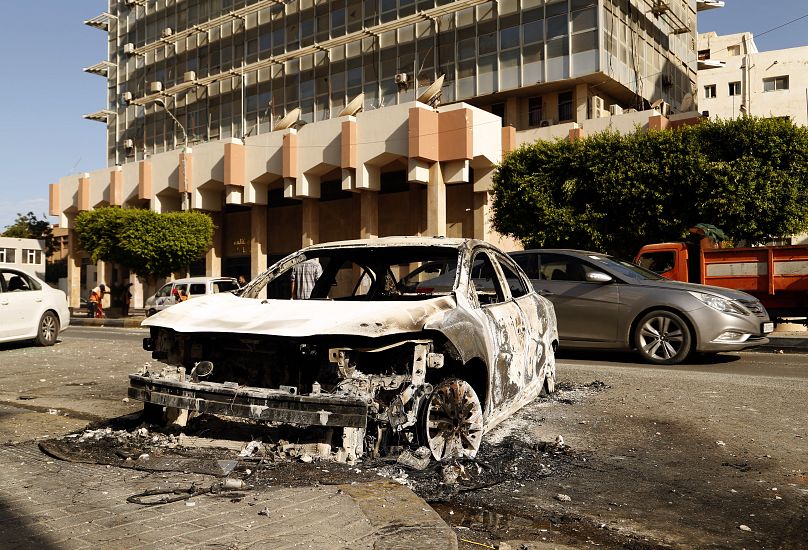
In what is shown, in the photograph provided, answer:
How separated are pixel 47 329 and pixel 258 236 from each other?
27249mm

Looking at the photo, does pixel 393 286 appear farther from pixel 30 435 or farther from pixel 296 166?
pixel 296 166

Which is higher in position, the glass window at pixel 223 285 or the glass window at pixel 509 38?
the glass window at pixel 509 38

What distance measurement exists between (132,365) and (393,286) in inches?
216

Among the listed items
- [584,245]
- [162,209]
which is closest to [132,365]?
[584,245]

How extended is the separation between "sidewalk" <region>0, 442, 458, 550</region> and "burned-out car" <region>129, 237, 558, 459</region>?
1.39 ft

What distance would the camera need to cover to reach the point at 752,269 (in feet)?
45.9

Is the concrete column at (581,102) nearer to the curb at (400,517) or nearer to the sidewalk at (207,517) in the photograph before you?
the curb at (400,517)

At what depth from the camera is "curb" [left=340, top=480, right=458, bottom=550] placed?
2961 millimetres

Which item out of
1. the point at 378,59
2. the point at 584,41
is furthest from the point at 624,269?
the point at 378,59

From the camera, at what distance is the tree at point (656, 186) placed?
18781 millimetres

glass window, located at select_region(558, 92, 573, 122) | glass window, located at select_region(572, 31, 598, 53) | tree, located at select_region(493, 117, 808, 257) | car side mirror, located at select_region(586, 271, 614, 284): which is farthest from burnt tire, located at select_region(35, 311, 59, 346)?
glass window, located at select_region(558, 92, 573, 122)

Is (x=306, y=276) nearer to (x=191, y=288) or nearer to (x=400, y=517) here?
(x=400, y=517)

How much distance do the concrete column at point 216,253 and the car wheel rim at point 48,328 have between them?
1166 inches

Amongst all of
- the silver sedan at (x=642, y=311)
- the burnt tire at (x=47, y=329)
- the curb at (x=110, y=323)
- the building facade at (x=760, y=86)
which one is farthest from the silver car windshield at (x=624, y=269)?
the building facade at (x=760, y=86)
